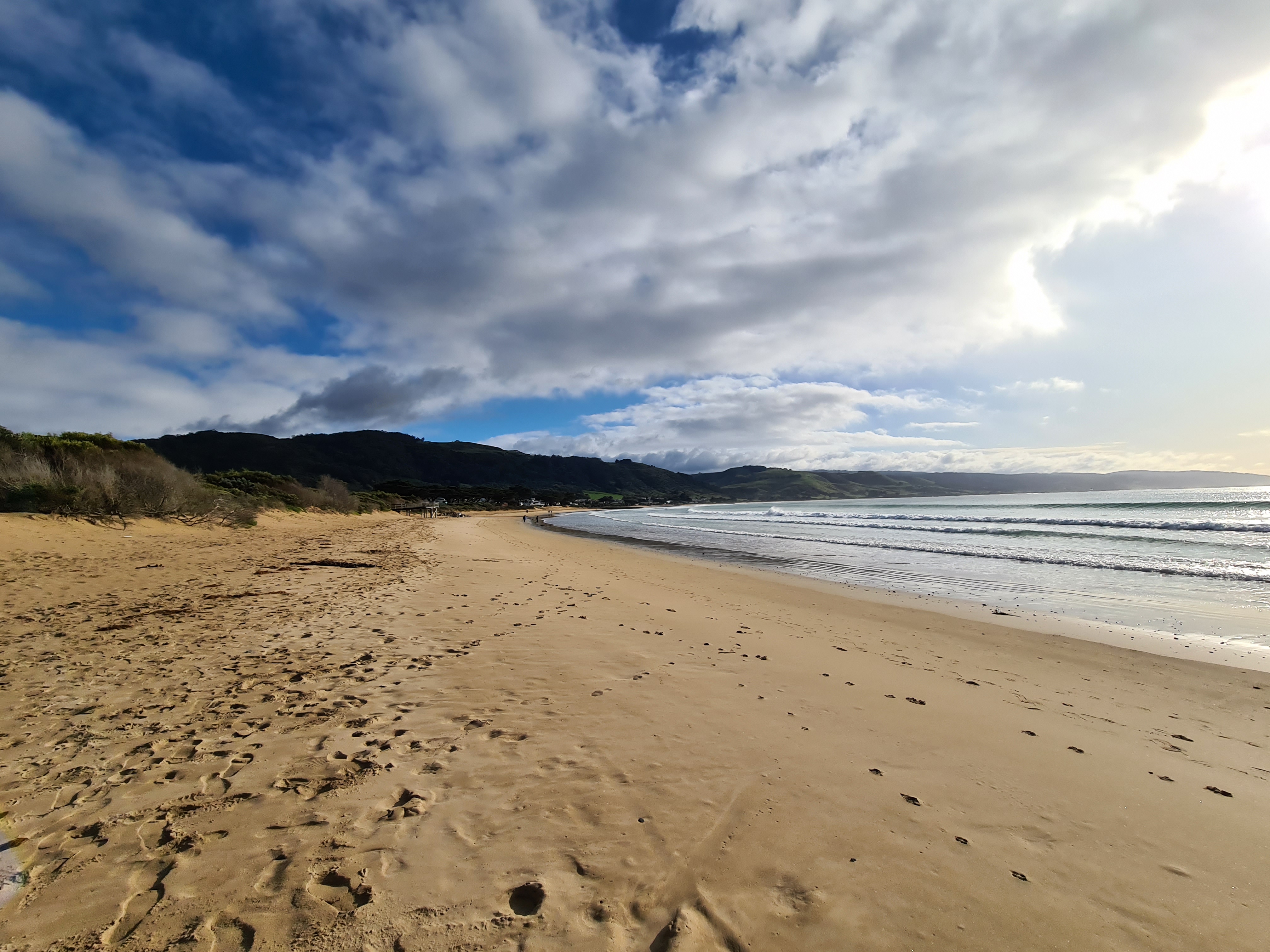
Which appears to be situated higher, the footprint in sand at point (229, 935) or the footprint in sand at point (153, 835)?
the footprint in sand at point (153, 835)

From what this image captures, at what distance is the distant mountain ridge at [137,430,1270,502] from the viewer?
120 meters

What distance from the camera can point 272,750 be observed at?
3912 millimetres

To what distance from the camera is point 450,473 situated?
176 metres

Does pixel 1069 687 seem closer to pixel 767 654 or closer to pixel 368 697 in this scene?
pixel 767 654

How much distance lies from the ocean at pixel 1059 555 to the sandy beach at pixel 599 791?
15.2ft

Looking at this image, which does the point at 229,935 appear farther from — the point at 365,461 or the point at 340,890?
the point at 365,461

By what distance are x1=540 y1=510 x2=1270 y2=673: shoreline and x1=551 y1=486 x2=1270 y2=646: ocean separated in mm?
323

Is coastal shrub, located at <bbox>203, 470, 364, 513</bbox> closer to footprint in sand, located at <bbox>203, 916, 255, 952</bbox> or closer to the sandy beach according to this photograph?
the sandy beach

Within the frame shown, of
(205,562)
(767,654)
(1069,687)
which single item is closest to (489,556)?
(205,562)

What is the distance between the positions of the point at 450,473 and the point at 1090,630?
181111 mm

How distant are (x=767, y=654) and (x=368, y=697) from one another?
5.24 m

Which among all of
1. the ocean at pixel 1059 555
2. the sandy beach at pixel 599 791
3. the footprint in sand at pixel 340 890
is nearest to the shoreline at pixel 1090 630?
the ocean at pixel 1059 555

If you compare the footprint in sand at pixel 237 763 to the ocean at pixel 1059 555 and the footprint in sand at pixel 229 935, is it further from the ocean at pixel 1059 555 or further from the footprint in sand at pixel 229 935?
the ocean at pixel 1059 555

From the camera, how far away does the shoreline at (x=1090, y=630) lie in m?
7.96
